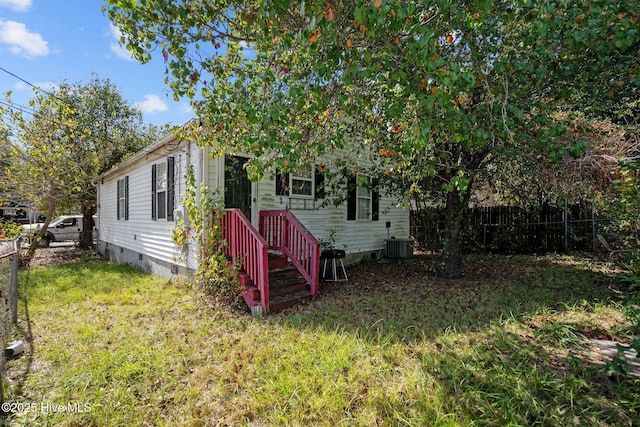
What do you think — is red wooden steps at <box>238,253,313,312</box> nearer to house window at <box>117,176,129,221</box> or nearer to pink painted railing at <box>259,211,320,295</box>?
pink painted railing at <box>259,211,320,295</box>

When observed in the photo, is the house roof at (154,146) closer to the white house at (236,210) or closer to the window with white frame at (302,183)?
the white house at (236,210)

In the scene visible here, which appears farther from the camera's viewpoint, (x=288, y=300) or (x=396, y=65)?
(x=288, y=300)

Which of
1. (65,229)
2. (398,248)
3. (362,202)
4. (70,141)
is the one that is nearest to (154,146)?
(362,202)

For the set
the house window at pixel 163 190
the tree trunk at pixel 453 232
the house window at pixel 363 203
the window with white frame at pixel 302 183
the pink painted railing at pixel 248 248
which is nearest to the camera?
the pink painted railing at pixel 248 248

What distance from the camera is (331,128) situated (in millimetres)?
4906

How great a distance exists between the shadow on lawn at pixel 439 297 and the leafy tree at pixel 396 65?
1.97m

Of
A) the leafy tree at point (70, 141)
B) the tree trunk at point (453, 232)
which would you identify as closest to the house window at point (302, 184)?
the tree trunk at point (453, 232)

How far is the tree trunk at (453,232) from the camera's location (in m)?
6.82

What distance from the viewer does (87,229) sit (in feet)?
48.8

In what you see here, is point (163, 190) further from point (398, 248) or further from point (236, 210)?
point (398, 248)

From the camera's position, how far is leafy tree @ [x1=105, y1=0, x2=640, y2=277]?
312 centimetres

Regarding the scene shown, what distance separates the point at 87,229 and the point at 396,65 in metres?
16.7

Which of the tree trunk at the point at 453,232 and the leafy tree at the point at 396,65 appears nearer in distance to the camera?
the leafy tree at the point at 396,65

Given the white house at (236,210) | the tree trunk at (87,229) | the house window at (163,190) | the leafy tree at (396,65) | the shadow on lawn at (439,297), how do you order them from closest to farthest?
the leafy tree at (396,65), the shadow on lawn at (439,297), the white house at (236,210), the house window at (163,190), the tree trunk at (87,229)
